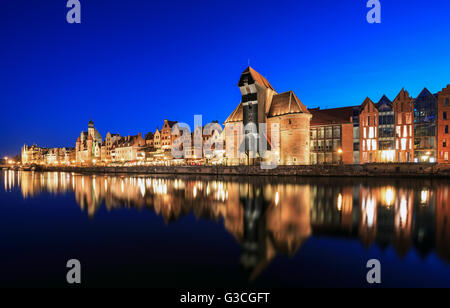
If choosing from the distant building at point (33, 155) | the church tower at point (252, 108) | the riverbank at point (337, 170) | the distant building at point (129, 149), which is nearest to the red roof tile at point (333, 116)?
the church tower at point (252, 108)

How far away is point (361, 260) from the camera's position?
6.53 metres

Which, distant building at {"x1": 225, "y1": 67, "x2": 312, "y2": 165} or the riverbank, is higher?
distant building at {"x1": 225, "y1": 67, "x2": 312, "y2": 165}

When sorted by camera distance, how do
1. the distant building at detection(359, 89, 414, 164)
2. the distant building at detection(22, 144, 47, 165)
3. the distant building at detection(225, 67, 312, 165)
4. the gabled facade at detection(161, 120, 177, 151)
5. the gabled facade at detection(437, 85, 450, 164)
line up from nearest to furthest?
1. the gabled facade at detection(437, 85, 450, 164)
2. the distant building at detection(359, 89, 414, 164)
3. the distant building at detection(225, 67, 312, 165)
4. the gabled facade at detection(161, 120, 177, 151)
5. the distant building at detection(22, 144, 47, 165)

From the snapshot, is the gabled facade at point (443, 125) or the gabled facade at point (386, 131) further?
the gabled facade at point (386, 131)

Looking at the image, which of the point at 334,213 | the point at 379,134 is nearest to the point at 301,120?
the point at 379,134

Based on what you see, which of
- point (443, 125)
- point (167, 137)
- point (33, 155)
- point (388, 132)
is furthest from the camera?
point (33, 155)

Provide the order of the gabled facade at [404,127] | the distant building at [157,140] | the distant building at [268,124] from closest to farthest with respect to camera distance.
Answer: the gabled facade at [404,127], the distant building at [268,124], the distant building at [157,140]

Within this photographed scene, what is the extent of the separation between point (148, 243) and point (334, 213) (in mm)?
9555

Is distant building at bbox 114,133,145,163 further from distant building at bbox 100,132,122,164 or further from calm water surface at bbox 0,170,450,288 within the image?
calm water surface at bbox 0,170,450,288

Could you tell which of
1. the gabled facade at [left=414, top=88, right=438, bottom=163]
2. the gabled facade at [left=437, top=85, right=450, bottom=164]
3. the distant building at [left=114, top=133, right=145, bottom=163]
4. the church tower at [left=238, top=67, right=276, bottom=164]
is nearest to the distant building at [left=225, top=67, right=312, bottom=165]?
the church tower at [left=238, top=67, right=276, bottom=164]

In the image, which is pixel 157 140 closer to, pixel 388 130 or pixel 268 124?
pixel 268 124

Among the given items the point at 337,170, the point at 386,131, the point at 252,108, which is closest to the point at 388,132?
the point at 386,131

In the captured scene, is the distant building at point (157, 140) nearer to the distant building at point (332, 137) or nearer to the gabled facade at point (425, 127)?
the distant building at point (332, 137)
